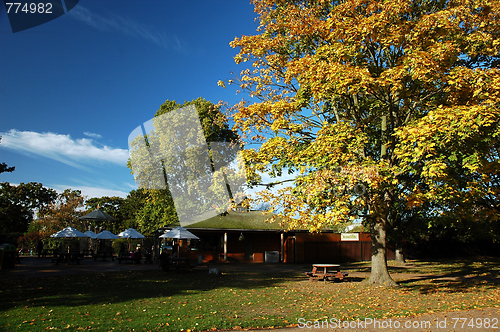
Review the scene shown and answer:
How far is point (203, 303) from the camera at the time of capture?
8539 mm

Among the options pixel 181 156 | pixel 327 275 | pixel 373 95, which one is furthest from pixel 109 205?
pixel 373 95

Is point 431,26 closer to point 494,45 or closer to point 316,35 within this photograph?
point 494,45

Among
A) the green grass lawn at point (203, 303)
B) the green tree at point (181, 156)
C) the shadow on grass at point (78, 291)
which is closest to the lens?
the green grass lawn at point (203, 303)

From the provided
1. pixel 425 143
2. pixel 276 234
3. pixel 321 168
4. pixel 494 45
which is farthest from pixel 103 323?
pixel 276 234

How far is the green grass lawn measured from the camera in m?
6.31

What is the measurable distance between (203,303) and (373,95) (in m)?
8.01

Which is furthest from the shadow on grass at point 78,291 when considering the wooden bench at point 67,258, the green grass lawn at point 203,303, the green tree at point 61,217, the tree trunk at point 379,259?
the green tree at point 61,217

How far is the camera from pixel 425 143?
7914 millimetres

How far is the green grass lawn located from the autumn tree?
2.17 metres

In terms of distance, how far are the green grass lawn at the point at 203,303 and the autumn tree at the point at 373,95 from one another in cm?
217

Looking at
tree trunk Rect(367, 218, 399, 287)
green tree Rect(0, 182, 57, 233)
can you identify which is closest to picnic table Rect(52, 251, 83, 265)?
tree trunk Rect(367, 218, 399, 287)

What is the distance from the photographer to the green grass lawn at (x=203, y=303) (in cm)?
631

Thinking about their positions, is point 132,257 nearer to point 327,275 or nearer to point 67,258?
point 67,258

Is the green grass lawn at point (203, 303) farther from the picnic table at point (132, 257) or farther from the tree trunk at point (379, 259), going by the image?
the picnic table at point (132, 257)
